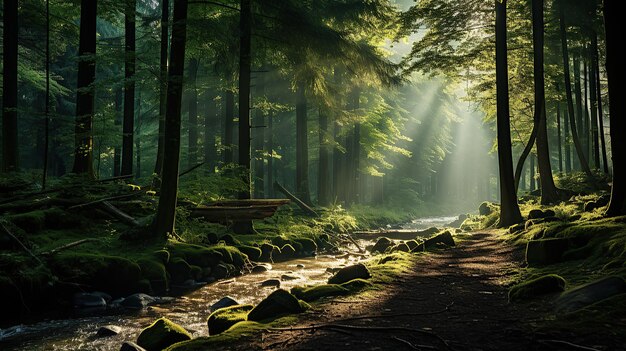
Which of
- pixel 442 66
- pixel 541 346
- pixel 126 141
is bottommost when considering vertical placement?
pixel 541 346

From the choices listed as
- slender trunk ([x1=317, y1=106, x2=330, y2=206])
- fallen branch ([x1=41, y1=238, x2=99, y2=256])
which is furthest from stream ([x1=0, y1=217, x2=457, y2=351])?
slender trunk ([x1=317, y1=106, x2=330, y2=206])

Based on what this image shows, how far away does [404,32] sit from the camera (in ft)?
55.3

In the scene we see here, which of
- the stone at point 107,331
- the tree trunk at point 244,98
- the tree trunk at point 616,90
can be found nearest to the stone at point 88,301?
the stone at point 107,331

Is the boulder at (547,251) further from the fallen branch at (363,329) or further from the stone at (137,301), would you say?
the stone at (137,301)

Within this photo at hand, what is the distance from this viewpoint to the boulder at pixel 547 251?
7.51 meters

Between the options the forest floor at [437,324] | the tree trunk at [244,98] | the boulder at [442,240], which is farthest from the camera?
the tree trunk at [244,98]

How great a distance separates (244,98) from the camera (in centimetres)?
1448

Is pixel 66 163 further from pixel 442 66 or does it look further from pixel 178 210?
pixel 442 66

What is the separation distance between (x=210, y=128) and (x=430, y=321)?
23.8 m

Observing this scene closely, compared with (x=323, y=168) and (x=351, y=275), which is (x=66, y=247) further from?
(x=323, y=168)

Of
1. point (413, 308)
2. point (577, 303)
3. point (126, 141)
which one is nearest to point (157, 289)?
point (413, 308)

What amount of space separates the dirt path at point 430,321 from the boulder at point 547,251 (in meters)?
0.59

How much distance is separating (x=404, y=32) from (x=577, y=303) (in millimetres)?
13988

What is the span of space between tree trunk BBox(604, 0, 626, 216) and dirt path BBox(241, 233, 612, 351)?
2993 millimetres
